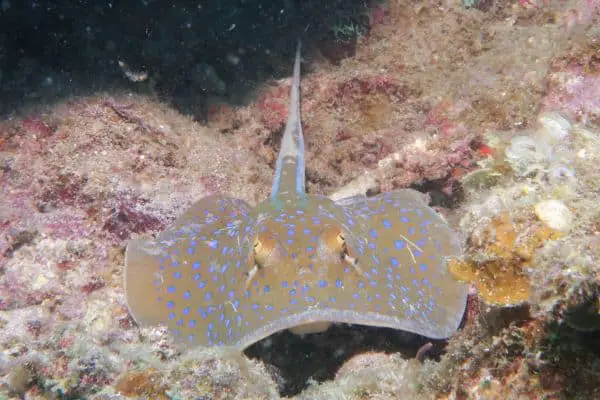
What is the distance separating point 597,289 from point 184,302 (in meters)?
3.46

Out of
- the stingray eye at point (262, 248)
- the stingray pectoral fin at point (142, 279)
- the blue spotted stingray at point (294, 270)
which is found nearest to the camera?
the blue spotted stingray at point (294, 270)

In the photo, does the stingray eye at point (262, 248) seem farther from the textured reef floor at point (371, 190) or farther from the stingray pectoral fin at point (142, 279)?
the stingray pectoral fin at point (142, 279)

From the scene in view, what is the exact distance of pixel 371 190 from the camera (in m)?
6.34

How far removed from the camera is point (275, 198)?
515 centimetres

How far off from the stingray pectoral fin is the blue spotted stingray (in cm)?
1

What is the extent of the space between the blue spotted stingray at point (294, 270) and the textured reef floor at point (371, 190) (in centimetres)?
29

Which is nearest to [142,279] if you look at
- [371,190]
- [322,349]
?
[322,349]

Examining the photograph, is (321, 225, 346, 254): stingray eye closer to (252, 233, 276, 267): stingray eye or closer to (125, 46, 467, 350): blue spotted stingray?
(125, 46, 467, 350): blue spotted stingray

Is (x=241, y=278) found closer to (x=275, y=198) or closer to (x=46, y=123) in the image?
(x=275, y=198)

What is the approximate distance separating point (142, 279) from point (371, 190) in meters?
3.42

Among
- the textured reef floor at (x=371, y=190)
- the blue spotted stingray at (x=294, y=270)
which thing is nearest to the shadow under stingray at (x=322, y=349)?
the textured reef floor at (x=371, y=190)

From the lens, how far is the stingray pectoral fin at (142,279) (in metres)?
4.24

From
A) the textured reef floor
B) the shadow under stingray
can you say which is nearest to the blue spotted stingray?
the textured reef floor

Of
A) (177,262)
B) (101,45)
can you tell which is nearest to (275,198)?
(177,262)
